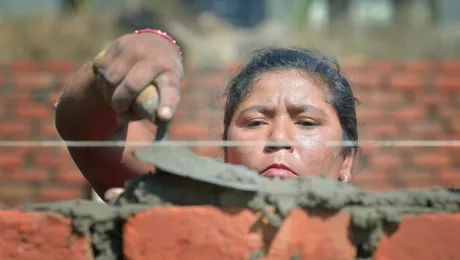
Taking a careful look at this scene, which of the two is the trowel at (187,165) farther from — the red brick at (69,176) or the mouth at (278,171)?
the red brick at (69,176)

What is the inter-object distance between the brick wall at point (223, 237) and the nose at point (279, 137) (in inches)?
17.8

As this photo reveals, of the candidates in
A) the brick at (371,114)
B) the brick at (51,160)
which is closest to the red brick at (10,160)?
the brick at (51,160)

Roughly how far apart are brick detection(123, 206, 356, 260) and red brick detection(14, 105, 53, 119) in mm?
4952

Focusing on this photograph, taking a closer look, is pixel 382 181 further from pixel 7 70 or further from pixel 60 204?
pixel 60 204

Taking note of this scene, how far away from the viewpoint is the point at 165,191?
1562mm

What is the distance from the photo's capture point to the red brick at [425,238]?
60.2 inches

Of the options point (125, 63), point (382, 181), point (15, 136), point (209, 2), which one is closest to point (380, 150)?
point (382, 181)

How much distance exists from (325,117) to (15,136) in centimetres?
446

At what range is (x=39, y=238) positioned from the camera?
5.09 ft

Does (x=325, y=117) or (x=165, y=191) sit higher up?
(x=325, y=117)

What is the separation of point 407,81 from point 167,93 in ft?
16.1

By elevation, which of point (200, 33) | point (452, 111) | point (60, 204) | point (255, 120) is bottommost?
point (60, 204)

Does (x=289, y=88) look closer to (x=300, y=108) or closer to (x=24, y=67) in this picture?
(x=300, y=108)

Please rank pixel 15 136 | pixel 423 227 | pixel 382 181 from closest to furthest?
pixel 423 227 → pixel 382 181 → pixel 15 136
